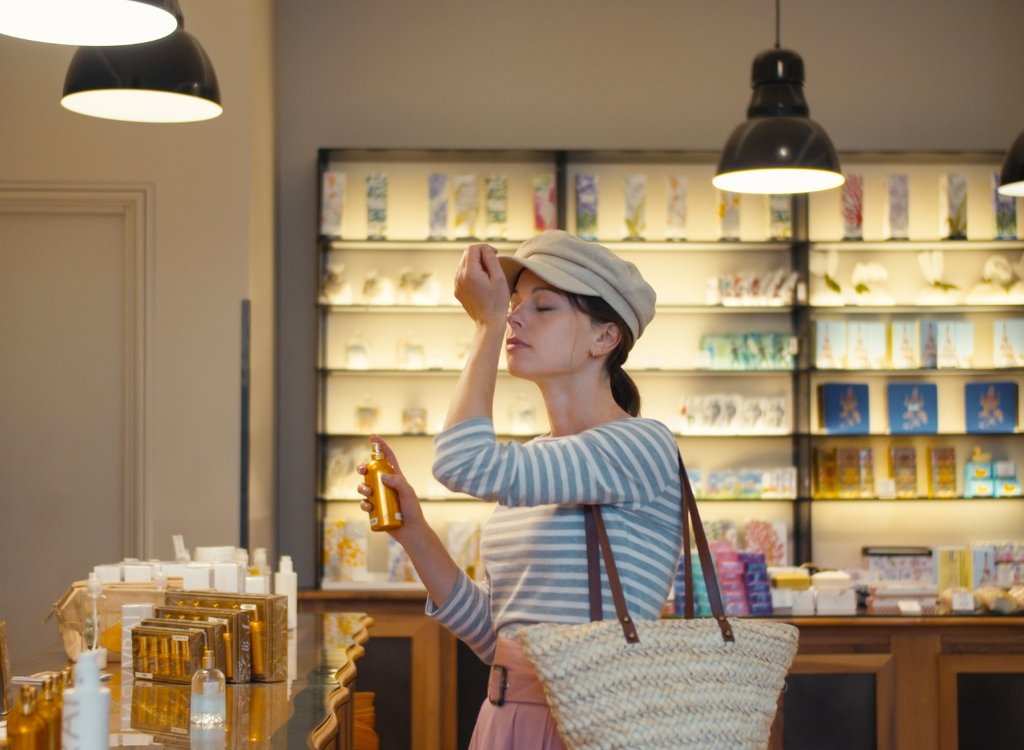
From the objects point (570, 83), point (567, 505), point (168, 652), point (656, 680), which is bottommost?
point (168, 652)

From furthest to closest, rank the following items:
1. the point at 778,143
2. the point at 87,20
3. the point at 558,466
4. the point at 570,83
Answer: the point at 570,83
the point at 778,143
the point at 87,20
the point at 558,466

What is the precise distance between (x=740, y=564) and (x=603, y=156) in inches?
87.2

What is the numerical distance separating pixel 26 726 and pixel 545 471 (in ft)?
2.51

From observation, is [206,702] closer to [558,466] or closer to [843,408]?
[558,466]

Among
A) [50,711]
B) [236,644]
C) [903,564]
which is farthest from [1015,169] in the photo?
[50,711]

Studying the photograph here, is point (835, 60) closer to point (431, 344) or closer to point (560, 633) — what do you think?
point (431, 344)

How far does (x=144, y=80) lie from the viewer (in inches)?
130

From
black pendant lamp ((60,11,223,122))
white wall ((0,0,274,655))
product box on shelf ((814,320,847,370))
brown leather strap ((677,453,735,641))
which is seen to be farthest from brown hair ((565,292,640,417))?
product box on shelf ((814,320,847,370))

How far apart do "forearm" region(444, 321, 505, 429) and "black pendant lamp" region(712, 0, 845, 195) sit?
8.12ft

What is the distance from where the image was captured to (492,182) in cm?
582

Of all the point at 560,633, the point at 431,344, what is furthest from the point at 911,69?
the point at 560,633

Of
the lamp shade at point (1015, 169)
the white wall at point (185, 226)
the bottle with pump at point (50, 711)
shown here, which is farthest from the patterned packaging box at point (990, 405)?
the bottle with pump at point (50, 711)

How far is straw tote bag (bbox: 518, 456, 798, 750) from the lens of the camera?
1.61 meters

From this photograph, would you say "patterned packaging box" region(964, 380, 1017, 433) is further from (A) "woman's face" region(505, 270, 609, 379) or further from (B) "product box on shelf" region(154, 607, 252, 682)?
(A) "woman's face" region(505, 270, 609, 379)
